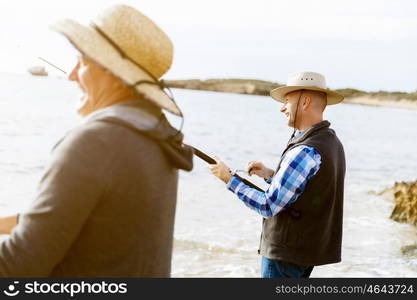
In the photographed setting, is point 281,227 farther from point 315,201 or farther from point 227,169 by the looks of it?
point 227,169

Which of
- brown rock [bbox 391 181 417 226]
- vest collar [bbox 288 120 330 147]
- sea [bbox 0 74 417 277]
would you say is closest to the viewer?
vest collar [bbox 288 120 330 147]

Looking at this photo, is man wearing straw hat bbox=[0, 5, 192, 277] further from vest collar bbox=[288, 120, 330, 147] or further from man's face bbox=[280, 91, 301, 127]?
man's face bbox=[280, 91, 301, 127]

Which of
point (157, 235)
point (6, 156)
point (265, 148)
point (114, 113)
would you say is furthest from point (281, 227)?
point (265, 148)

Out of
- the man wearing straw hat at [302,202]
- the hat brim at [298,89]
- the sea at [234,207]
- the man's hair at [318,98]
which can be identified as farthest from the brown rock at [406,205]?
the man wearing straw hat at [302,202]

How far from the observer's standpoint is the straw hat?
184 cm

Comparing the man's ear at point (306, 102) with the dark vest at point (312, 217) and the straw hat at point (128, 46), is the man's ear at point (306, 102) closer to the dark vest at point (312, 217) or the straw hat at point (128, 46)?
the dark vest at point (312, 217)

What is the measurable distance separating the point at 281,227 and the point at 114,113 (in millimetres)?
1941

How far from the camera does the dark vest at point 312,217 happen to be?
3457mm

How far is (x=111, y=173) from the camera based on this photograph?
1698mm

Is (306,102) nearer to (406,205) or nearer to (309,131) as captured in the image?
(309,131)

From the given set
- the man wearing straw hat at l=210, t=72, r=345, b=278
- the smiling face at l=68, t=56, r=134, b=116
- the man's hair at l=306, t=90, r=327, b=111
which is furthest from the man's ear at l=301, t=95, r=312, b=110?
the smiling face at l=68, t=56, r=134, b=116

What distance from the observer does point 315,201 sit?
347 cm

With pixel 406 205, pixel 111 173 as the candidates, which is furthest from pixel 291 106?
pixel 406 205

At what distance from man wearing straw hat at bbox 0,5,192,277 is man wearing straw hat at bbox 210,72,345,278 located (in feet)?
5.00
